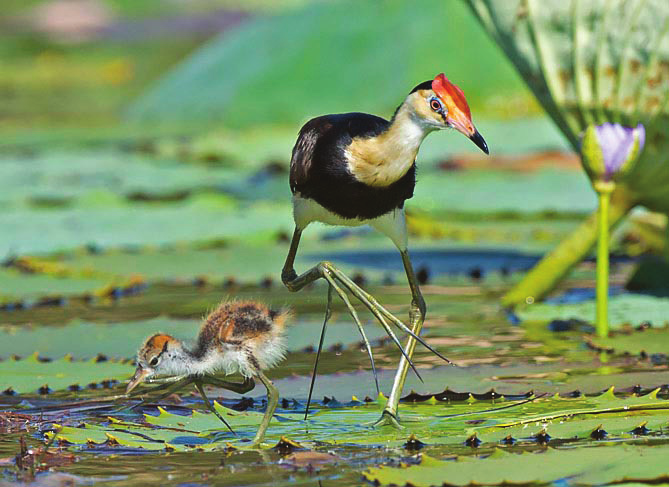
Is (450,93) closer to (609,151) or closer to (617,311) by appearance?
(609,151)

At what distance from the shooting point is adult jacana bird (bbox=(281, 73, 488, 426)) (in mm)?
3682

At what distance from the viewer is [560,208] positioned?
777 centimetres

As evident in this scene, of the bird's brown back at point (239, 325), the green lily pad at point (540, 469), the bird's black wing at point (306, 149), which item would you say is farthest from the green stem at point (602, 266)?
the green lily pad at point (540, 469)

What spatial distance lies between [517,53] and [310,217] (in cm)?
177

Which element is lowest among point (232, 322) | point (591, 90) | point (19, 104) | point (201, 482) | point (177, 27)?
point (201, 482)

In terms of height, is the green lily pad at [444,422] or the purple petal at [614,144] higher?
the purple petal at [614,144]

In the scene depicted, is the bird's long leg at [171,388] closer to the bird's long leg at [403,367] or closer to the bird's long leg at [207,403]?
the bird's long leg at [207,403]

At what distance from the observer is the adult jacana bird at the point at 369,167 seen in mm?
3682

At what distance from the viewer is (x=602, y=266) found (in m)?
4.86

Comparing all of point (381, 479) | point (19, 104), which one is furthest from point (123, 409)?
point (19, 104)

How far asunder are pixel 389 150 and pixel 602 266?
1337 mm

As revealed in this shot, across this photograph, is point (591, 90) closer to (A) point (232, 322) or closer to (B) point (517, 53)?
(B) point (517, 53)

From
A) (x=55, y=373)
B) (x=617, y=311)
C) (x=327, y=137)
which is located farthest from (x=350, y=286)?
(x=617, y=311)

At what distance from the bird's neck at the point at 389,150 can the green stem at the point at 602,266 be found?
1.17m
